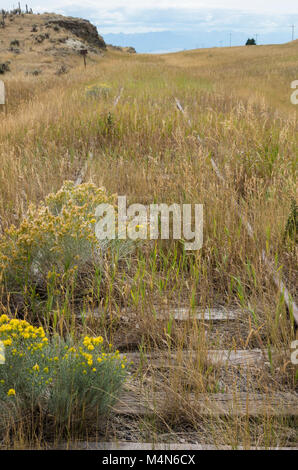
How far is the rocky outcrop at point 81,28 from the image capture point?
4747 cm

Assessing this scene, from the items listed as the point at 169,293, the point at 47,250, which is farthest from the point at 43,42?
the point at 169,293

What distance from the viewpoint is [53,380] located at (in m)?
2.44

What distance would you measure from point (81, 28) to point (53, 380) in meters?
52.6

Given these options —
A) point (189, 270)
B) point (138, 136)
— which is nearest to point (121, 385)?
point (189, 270)

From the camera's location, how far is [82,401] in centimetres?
236

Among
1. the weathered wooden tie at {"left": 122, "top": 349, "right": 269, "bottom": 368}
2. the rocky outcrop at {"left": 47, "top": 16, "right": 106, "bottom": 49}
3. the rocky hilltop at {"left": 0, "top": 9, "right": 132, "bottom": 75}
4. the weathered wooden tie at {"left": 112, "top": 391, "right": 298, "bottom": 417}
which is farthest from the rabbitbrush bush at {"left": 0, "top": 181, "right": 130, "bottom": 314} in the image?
the rocky outcrop at {"left": 47, "top": 16, "right": 106, "bottom": 49}

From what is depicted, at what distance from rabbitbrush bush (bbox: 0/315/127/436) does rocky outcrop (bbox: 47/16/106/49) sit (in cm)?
4941

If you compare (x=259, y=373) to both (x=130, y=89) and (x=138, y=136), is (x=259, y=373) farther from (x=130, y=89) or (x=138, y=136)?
(x=130, y=89)

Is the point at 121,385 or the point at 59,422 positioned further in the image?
the point at 121,385

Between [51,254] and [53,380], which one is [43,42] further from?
[53,380]

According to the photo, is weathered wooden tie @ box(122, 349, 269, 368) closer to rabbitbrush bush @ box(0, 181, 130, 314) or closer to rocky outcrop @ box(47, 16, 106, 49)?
rabbitbrush bush @ box(0, 181, 130, 314)

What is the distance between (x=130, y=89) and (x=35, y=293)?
506 inches

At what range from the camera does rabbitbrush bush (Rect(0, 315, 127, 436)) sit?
7.57ft

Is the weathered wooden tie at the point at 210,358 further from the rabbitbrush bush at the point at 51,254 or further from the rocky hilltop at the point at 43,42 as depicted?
the rocky hilltop at the point at 43,42
